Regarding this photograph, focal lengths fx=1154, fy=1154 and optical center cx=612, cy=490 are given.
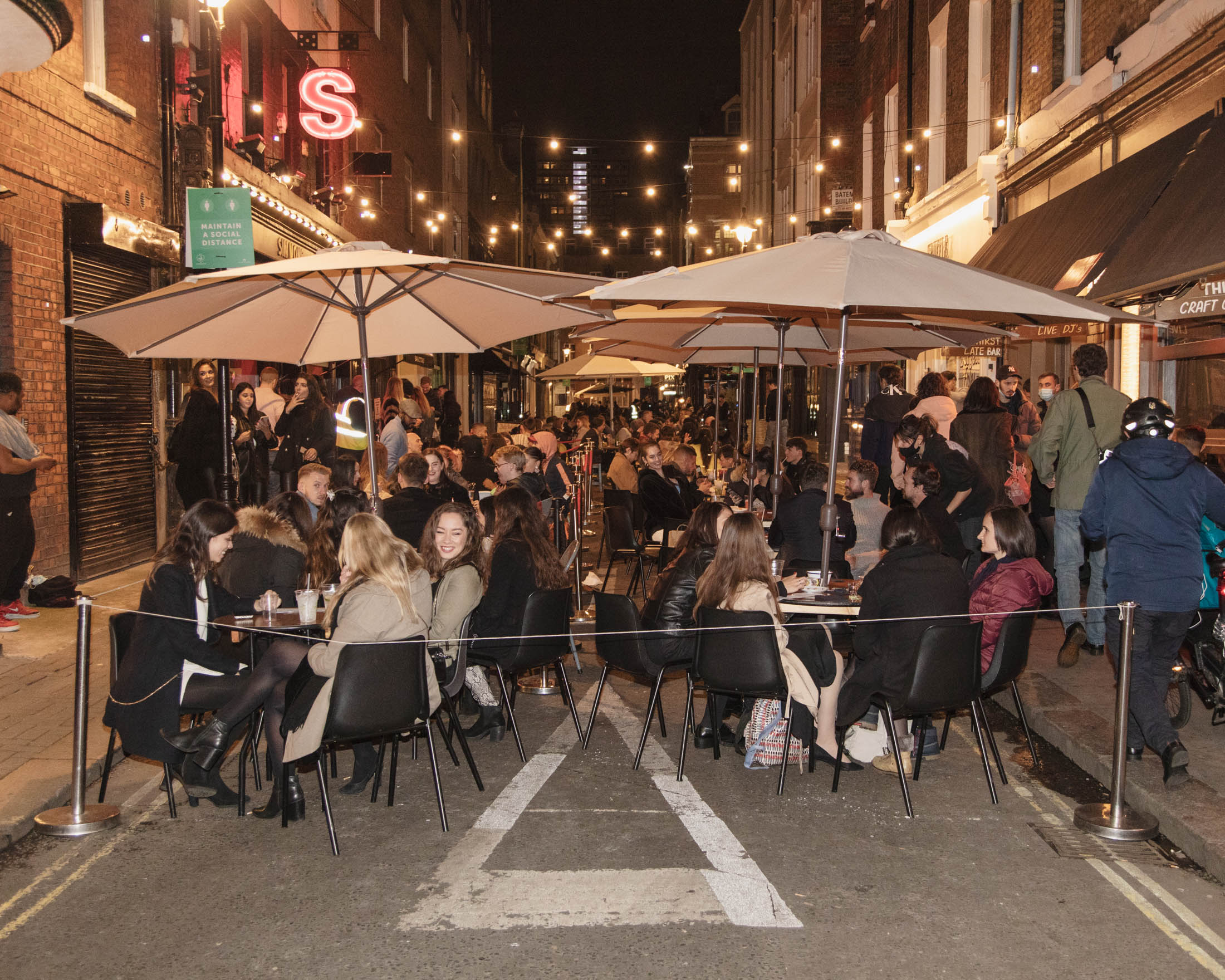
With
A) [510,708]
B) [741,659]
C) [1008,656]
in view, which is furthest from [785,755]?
[510,708]

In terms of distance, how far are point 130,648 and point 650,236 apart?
124399 mm

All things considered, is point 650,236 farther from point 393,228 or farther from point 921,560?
point 921,560

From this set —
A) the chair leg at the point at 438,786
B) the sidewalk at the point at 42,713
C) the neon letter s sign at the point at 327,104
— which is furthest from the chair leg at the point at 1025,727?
the neon letter s sign at the point at 327,104

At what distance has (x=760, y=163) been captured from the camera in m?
44.6

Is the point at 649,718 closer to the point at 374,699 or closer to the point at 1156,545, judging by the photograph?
the point at 374,699

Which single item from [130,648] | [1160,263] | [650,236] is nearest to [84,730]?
[130,648]

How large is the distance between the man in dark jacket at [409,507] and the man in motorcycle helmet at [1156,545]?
4.60 metres

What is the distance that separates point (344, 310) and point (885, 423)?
261 inches

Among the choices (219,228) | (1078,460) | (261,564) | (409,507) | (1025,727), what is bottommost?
(1025,727)

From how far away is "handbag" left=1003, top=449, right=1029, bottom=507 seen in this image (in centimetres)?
1071

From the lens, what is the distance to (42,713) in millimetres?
6988

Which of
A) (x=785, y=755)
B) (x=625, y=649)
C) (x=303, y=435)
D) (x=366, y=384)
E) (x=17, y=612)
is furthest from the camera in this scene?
(x=303, y=435)

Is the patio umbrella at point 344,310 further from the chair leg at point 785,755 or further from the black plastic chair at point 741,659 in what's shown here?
the chair leg at point 785,755

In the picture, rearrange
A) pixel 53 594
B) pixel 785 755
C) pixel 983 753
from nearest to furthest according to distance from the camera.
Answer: pixel 983 753, pixel 785 755, pixel 53 594
